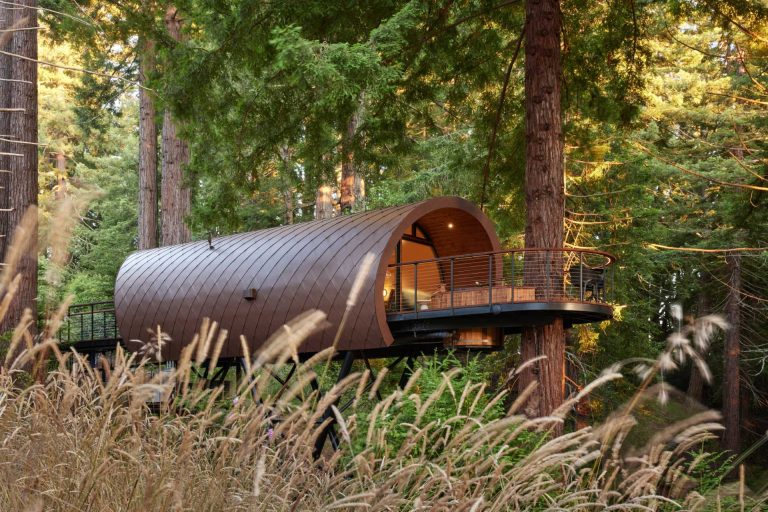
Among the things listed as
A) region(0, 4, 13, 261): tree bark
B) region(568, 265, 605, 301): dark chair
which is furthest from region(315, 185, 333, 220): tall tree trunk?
region(568, 265, 605, 301): dark chair

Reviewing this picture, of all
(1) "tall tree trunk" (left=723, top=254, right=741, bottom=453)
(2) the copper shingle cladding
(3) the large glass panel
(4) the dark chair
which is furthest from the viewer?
(1) "tall tree trunk" (left=723, top=254, right=741, bottom=453)

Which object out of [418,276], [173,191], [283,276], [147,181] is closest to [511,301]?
[418,276]

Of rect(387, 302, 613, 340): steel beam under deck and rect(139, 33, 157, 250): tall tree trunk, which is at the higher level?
rect(139, 33, 157, 250): tall tree trunk

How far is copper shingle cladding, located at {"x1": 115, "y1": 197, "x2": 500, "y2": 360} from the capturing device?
1086 centimetres

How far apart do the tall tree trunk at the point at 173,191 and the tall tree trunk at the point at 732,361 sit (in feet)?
46.8

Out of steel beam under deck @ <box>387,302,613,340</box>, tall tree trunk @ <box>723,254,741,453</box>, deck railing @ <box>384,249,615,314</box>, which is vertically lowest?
tall tree trunk @ <box>723,254,741,453</box>

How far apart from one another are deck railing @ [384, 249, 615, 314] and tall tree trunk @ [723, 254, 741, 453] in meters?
11.8

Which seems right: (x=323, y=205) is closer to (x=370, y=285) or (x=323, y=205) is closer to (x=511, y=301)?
(x=370, y=285)

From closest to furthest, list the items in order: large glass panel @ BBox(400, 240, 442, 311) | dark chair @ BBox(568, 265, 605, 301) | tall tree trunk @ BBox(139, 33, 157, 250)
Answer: dark chair @ BBox(568, 265, 605, 301) < large glass panel @ BBox(400, 240, 442, 311) < tall tree trunk @ BBox(139, 33, 157, 250)

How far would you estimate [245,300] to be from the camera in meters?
12.1

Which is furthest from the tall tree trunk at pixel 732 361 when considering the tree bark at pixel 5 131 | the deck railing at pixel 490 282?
the tree bark at pixel 5 131

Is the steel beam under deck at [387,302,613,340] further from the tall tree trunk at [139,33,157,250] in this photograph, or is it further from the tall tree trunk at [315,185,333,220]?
the tall tree trunk at [139,33,157,250]

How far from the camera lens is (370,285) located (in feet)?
34.7

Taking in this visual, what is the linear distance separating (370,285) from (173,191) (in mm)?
10718
